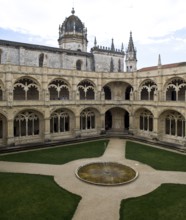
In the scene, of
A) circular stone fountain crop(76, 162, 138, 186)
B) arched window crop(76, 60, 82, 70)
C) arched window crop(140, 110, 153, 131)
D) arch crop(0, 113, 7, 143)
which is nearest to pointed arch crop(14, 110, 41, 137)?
arch crop(0, 113, 7, 143)

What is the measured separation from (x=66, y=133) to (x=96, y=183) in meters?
17.4

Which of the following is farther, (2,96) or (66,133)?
(66,133)

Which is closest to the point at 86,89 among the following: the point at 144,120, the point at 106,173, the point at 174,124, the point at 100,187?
the point at 144,120

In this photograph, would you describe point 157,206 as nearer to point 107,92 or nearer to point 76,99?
point 76,99

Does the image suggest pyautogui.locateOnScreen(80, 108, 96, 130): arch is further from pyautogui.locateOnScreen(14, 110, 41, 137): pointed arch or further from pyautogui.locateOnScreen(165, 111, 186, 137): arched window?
pyautogui.locateOnScreen(165, 111, 186, 137): arched window

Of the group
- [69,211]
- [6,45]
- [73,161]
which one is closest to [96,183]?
[69,211]

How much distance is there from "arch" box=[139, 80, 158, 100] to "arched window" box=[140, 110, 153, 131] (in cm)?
243

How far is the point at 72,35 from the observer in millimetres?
48344

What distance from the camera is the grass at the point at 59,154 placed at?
23823 millimetres

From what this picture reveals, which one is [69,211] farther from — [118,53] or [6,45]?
[118,53]

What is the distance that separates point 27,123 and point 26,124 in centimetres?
28

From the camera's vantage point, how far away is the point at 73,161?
23391 mm

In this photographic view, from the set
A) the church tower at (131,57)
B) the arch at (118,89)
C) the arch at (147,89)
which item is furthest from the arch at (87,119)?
the church tower at (131,57)

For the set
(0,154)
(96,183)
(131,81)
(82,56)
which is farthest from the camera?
(82,56)
